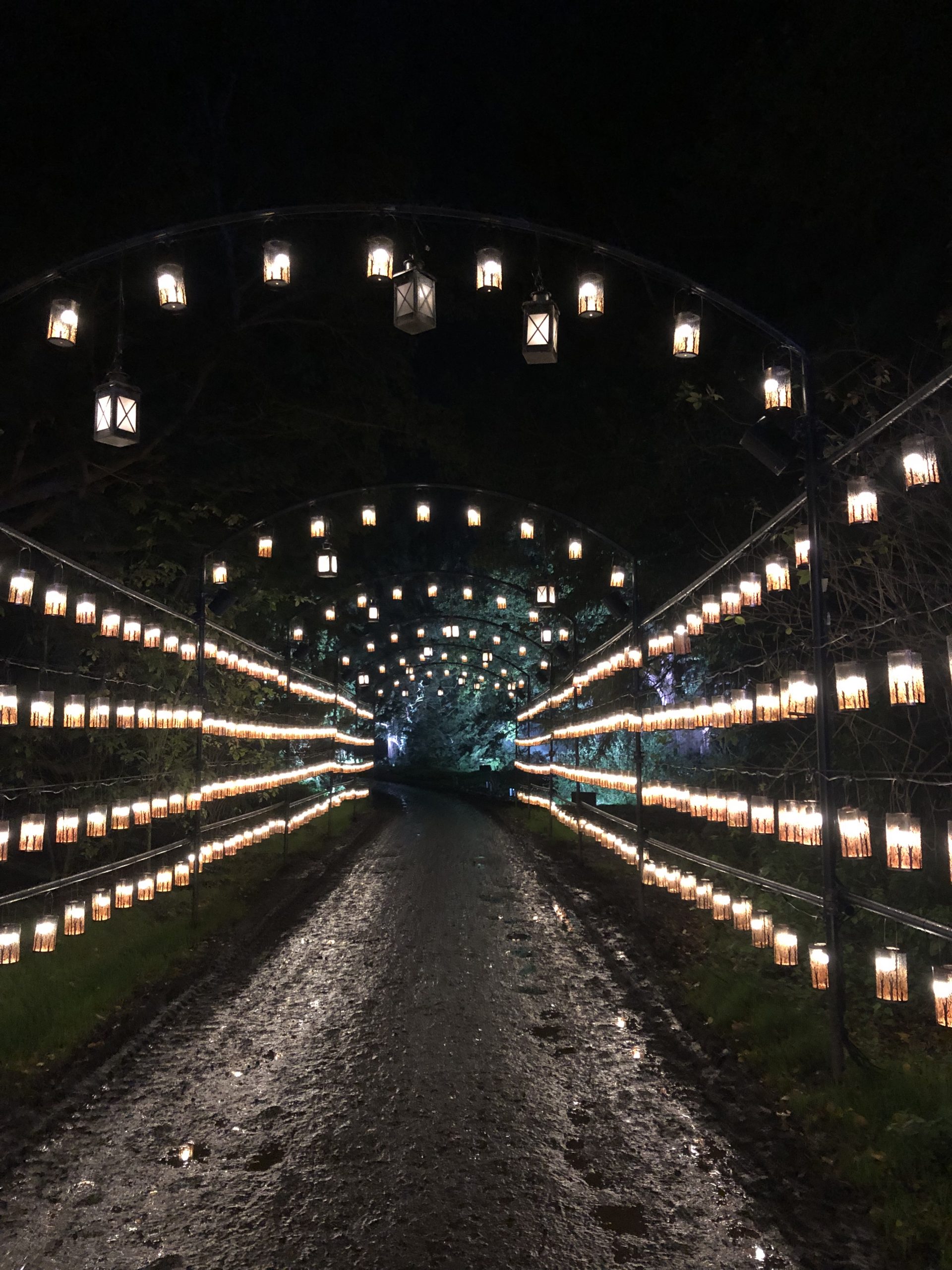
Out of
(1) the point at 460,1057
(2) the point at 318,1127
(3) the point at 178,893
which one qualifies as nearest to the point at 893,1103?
(1) the point at 460,1057

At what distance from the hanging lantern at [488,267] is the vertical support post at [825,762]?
2975 mm

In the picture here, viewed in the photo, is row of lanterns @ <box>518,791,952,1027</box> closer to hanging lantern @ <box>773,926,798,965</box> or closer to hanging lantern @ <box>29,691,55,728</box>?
hanging lantern @ <box>773,926,798,965</box>

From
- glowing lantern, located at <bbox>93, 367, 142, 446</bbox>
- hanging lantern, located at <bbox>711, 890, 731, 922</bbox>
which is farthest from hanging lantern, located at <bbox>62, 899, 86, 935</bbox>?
hanging lantern, located at <bbox>711, 890, 731, 922</bbox>

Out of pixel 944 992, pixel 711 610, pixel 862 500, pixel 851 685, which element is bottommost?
pixel 944 992

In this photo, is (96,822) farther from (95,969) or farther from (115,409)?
(115,409)

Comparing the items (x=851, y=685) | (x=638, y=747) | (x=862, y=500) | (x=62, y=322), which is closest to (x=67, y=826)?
(x=62, y=322)

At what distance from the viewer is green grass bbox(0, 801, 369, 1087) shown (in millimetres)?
7301

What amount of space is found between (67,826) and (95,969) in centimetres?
171

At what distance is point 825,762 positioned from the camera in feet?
22.3

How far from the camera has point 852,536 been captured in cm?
1133

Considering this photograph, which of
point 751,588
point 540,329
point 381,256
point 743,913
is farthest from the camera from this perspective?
point 751,588

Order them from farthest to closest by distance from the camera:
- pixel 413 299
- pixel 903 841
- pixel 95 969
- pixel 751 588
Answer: pixel 95 969
pixel 751 588
pixel 413 299
pixel 903 841

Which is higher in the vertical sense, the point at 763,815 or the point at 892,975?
the point at 763,815

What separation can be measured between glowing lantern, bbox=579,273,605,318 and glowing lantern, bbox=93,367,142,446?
13.4 feet
